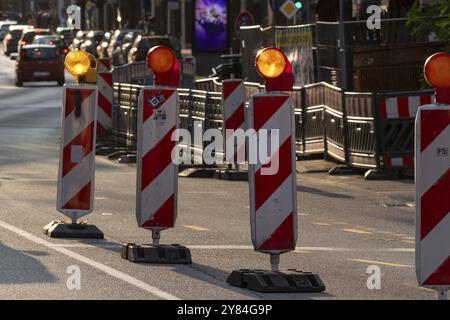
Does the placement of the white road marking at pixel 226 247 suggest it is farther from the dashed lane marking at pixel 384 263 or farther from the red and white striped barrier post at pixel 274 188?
the red and white striped barrier post at pixel 274 188

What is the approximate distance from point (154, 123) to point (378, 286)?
8.19 feet

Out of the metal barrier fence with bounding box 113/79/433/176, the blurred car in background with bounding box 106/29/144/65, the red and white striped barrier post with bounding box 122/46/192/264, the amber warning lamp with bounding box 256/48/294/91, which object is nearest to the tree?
the metal barrier fence with bounding box 113/79/433/176

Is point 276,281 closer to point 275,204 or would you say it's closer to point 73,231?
point 275,204

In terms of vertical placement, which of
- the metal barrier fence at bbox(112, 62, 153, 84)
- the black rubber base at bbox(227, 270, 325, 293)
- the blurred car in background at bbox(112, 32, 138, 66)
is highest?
the black rubber base at bbox(227, 270, 325, 293)

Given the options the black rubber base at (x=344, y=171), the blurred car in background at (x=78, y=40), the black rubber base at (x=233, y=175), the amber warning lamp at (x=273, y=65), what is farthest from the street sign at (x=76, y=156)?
the blurred car in background at (x=78, y=40)

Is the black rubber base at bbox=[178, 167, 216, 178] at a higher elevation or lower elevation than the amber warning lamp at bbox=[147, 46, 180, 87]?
lower

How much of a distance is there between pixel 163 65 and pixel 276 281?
2.26m

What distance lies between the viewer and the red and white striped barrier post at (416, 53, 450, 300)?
32.9 ft

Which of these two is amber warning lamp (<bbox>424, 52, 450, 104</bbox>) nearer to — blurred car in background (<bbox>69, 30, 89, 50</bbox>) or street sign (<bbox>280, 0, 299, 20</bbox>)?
street sign (<bbox>280, 0, 299, 20</bbox>)

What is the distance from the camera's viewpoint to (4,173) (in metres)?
22.0

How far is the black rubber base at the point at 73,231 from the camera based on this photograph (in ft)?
47.1

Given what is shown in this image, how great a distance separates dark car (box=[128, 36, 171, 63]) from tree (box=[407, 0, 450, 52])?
37.8 meters
